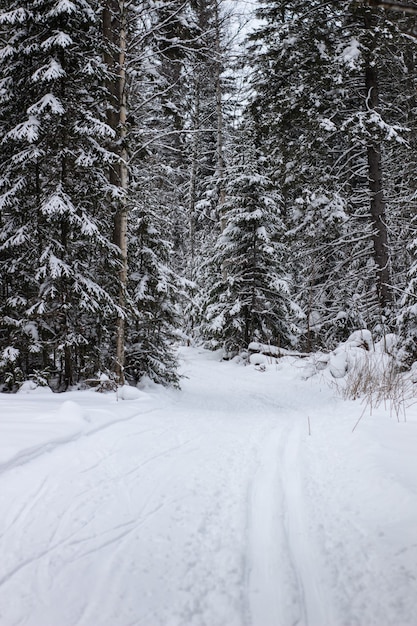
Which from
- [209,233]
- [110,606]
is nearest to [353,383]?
[110,606]

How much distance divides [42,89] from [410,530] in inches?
336

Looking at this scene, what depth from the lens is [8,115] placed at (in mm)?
7430

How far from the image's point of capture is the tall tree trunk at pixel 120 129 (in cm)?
730

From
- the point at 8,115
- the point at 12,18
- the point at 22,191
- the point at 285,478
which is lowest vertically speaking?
the point at 285,478

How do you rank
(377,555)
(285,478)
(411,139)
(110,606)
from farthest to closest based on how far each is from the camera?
(411,139) → (285,478) → (377,555) → (110,606)

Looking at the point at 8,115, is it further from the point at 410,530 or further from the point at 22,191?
the point at 410,530

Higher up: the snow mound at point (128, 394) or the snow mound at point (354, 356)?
the snow mound at point (354, 356)

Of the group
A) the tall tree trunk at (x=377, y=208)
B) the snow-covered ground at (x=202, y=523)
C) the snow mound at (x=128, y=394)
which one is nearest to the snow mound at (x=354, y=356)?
the tall tree trunk at (x=377, y=208)

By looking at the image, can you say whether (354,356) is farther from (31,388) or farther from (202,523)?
(202,523)

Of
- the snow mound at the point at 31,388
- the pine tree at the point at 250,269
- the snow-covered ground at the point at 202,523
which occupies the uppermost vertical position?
the pine tree at the point at 250,269

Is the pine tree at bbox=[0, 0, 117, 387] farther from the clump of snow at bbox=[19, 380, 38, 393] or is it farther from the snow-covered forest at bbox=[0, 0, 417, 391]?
the clump of snow at bbox=[19, 380, 38, 393]

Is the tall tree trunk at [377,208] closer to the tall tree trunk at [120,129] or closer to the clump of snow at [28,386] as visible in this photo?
the tall tree trunk at [120,129]

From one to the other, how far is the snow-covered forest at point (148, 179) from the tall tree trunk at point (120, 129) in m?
0.03

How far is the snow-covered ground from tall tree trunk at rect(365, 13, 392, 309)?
6.76 metres
